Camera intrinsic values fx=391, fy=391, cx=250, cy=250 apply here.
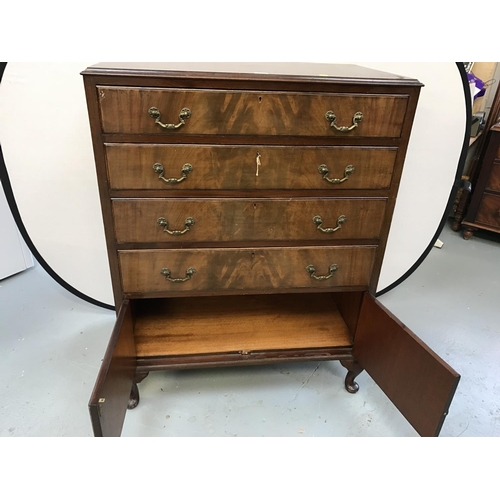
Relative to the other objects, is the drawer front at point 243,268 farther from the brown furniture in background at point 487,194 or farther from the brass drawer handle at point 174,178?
the brown furniture in background at point 487,194

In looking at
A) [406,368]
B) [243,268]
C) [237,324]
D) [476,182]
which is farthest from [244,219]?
[476,182]

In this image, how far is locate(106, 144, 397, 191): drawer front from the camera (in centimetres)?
106

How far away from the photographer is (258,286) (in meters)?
1.28

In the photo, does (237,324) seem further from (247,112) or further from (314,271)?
(247,112)

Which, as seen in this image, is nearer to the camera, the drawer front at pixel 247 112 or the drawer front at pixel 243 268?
the drawer front at pixel 247 112

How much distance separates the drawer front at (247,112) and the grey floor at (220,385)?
0.95 m

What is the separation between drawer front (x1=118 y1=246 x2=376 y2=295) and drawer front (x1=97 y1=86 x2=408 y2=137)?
14.2 inches

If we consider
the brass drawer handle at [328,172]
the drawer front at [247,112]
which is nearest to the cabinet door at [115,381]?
the drawer front at [247,112]

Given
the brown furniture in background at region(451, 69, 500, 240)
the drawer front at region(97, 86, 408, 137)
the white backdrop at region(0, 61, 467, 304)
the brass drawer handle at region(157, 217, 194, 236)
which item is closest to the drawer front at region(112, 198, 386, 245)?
the brass drawer handle at region(157, 217, 194, 236)

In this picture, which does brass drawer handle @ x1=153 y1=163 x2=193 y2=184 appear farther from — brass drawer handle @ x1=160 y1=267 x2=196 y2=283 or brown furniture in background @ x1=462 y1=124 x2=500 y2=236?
brown furniture in background @ x1=462 y1=124 x2=500 y2=236

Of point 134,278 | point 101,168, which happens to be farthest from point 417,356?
point 101,168

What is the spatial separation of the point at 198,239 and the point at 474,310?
5.02 ft

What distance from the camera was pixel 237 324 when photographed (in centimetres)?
150

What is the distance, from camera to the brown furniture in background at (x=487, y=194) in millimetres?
2318
